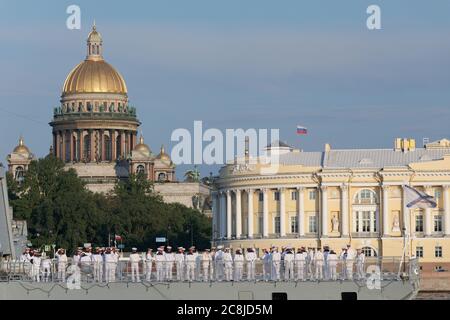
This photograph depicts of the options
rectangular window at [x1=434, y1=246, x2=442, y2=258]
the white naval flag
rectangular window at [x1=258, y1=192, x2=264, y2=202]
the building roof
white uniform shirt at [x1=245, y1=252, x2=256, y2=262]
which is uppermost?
the building roof

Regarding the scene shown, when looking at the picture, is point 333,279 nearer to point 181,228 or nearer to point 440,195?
point 440,195

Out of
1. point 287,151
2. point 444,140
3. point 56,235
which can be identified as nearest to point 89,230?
point 56,235

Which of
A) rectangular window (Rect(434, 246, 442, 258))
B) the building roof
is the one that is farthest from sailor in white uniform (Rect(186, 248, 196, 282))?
the building roof

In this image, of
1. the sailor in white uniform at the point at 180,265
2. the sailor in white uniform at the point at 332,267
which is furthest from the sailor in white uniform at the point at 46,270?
the sailor in white uniform at the point at 332,267

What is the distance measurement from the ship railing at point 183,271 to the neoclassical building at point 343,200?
283ft

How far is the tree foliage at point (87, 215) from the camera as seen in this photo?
164m

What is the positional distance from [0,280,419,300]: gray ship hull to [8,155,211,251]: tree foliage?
95242mm

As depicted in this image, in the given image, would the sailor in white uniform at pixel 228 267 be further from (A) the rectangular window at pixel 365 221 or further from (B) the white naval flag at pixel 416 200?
(A) the rectangular window at pixel 365 221

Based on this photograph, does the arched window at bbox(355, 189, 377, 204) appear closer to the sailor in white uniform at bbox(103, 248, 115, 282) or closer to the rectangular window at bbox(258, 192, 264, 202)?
the rectangular window at bbox(258, 192, 264, 202)

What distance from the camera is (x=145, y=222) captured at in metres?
172

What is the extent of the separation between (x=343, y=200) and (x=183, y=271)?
3723 inches

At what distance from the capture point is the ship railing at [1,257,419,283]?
60.8 meters

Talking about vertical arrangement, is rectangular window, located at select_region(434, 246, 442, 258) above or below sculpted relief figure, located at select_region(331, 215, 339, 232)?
below
